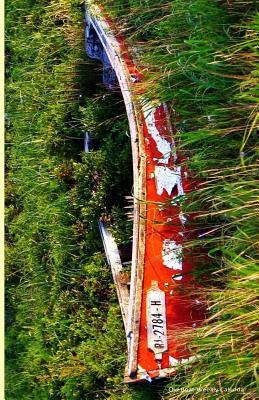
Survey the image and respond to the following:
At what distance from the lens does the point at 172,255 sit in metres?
2.63

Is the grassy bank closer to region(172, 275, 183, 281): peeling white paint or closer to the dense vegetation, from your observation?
the dense vegetation

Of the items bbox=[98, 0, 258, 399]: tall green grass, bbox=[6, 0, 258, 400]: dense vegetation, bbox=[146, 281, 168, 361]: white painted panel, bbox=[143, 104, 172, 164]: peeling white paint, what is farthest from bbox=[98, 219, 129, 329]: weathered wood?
bbox=[143, 104, 172, 164]: peeling white paint

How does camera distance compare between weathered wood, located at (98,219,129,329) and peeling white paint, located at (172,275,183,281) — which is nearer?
peeling white paint, located at (172,275,183,281)

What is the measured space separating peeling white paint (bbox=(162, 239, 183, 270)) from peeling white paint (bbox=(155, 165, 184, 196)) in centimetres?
22

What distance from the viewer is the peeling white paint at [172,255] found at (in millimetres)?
2600

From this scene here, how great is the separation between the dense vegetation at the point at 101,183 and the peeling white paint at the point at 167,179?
0.12 meters

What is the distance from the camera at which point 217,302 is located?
87.8 inches

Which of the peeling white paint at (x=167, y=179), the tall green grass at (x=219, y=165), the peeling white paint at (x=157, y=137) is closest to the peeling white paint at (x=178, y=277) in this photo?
the tall green grass at (x=219, y=165)

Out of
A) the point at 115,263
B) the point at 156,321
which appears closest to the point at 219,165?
the point at 156,321

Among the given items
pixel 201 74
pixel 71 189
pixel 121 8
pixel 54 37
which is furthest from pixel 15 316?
pixel 201 74

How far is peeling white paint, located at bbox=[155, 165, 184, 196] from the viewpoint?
2652 mm

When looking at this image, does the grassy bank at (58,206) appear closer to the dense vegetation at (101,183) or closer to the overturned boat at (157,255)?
the dense vegetation at (101,183)

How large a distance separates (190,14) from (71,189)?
6.03 ft

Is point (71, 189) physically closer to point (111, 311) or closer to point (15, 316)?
point (111, 311)
